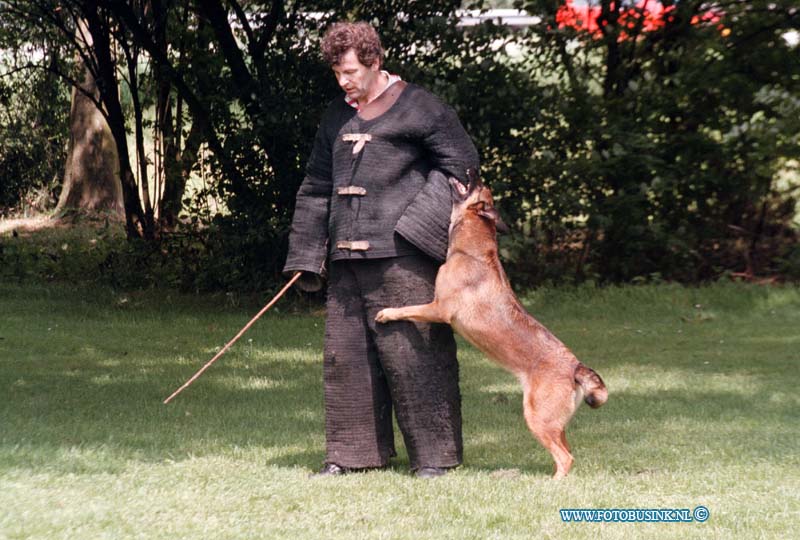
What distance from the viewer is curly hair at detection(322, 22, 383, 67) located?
20.0ft

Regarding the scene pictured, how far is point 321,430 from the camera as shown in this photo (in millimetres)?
7824

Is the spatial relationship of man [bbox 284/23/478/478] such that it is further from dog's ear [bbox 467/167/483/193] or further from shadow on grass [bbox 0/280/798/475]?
shadow on grass [bbox 0/280/798/475]

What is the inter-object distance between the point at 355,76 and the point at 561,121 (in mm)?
7659

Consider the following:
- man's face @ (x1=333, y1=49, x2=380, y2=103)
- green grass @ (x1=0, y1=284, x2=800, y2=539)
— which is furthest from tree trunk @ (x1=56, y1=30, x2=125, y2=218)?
man's face @ (x1=333, y1=49, x2=380, y2=103)

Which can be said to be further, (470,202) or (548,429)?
(470,202)

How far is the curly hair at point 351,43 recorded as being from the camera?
240 inches

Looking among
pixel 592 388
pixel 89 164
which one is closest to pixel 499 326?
pixel 592 388

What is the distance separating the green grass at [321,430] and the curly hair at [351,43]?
2174mm

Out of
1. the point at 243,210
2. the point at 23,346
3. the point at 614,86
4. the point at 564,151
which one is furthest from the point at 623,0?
the point at 23,346

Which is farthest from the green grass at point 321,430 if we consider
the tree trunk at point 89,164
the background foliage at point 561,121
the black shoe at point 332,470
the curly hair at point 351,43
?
the tree trunk at point 89,164

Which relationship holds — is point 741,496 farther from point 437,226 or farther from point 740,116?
point 740,116

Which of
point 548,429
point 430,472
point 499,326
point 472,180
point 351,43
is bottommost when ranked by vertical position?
point 430,472

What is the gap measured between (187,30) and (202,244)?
8.33 ft

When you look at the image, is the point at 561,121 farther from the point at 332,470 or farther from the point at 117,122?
the point at 332,470
